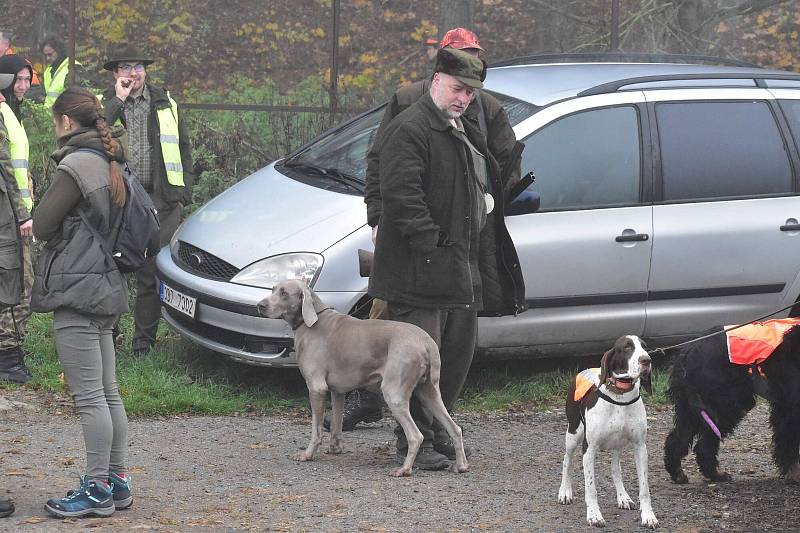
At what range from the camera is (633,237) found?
7.54m

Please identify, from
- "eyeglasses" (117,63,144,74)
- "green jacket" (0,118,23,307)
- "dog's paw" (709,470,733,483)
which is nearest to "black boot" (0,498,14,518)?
"green jacket" (0,118,23,307)

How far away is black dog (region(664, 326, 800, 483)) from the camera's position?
5762 mm

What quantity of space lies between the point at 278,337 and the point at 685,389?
2345 millimetres

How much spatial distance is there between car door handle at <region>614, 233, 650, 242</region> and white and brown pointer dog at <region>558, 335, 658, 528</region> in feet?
A: 7.07

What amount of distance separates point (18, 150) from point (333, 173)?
199 cm

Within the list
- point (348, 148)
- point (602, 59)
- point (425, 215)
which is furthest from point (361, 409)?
point (602, 59)

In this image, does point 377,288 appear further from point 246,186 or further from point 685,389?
point 246,186

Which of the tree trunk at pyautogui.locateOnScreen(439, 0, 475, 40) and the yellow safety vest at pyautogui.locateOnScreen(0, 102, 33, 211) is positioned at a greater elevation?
the tree trunk at pyautogui.locateOnScreen(439, 0, 475, 40)

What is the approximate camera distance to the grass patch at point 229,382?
24.0ft

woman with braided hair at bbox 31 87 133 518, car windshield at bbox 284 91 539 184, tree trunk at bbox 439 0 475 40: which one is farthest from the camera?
tree trunk at bbox 439 0 475 40

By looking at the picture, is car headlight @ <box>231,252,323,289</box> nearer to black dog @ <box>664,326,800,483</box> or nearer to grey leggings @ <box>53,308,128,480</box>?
grey leggings @ <box>53,308,128,480</box>

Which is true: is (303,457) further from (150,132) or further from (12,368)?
(150,132)

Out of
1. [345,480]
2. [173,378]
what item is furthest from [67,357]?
[173,378]

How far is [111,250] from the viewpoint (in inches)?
205
